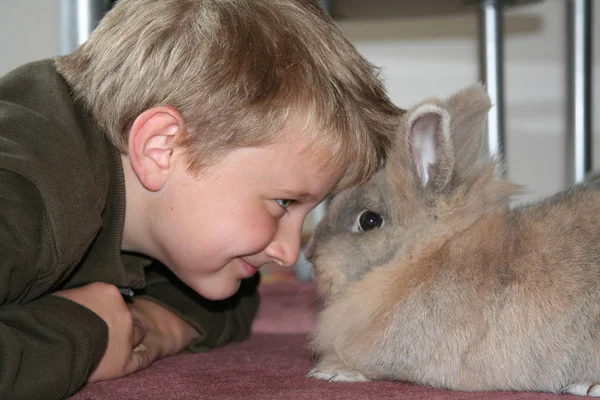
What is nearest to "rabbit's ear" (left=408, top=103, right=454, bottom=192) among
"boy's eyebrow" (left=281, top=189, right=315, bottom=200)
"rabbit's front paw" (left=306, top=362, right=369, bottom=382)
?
"boy's eyebrow" (left=281, top=189, right=315, bottom=200)

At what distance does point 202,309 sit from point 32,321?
54 cm

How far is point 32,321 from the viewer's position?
3.05 ft

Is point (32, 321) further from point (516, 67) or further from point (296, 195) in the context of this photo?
point (516, 67)

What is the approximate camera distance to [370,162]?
1.17 meters

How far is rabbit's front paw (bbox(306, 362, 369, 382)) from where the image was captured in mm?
1059

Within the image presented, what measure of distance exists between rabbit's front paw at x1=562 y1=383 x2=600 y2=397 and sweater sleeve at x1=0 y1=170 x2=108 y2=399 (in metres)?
0.57

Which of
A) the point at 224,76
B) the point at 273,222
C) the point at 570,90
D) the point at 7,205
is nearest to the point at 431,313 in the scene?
the point at 273,222

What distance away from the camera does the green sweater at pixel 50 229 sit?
2.93 feet

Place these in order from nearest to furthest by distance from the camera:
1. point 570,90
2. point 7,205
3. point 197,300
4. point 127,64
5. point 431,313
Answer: point 7,205 < point 431,313 < point 127,64 < point 197,300 < point 570,90

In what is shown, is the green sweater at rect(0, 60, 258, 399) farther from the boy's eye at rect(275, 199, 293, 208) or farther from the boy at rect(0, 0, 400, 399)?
the boy's eye at rect(275, 199, 293, 208)

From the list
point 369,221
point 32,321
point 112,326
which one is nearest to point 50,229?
point 32,321

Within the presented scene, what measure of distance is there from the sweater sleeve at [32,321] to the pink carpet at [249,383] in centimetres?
6

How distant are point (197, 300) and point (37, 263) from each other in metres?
0.54

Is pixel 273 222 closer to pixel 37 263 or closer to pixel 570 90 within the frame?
pixel 37 263
